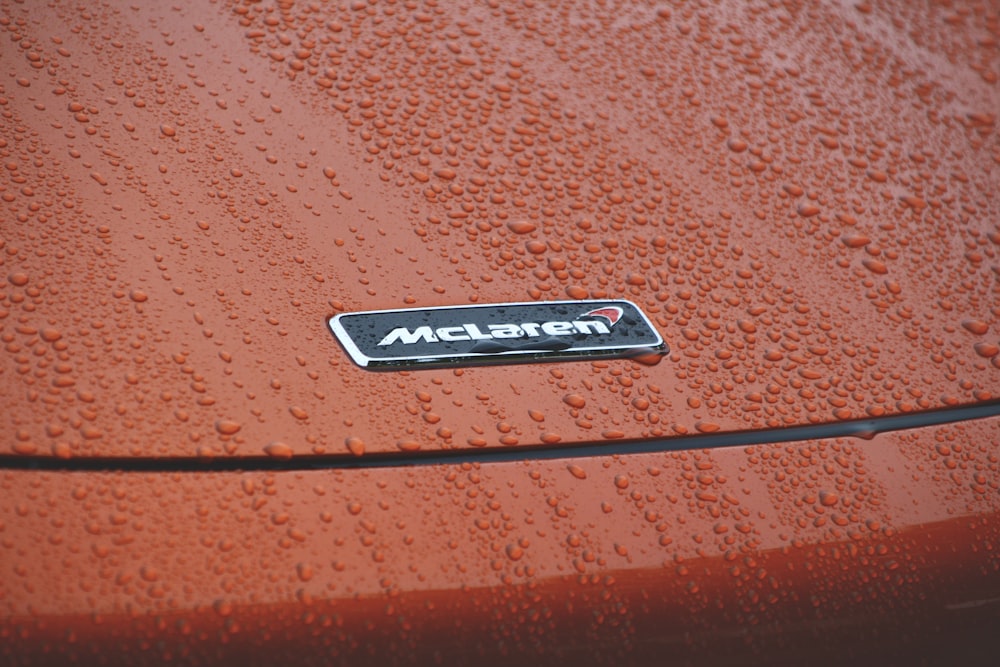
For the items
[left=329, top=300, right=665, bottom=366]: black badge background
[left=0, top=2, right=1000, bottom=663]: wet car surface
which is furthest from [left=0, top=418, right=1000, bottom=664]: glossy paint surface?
[left=329, top=300, right=665, bottom=366]: black badge background

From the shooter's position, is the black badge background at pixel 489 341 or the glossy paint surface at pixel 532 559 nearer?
the glossy paint surface at pixel 532 559

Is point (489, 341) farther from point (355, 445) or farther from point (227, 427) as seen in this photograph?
point (227, 427)

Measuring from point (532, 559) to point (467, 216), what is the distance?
406mm

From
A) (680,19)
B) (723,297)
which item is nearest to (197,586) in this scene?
(723,297)

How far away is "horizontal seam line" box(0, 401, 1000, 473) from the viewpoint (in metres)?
0.81

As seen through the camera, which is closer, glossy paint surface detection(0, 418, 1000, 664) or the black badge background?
glossy paint surface detection(0, 418, 1000, 664)

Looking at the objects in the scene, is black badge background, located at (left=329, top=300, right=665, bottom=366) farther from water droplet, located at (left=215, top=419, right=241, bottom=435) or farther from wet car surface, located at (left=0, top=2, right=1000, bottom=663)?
water droplet, located at (left=215, top=419, right=241, bottom=435)

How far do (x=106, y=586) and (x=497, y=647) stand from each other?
15.4 inches

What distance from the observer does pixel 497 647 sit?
34.2 inches

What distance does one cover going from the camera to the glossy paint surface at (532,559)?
31.0 inches

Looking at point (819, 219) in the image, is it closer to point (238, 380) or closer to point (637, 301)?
point (637, 301)

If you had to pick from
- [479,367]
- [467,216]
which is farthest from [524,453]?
[467,216]

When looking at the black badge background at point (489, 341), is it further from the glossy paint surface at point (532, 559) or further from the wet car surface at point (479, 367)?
the glossy paint surface at point (532, 559)

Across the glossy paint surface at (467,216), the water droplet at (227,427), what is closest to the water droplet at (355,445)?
the glossy paint surface at (467,216)
